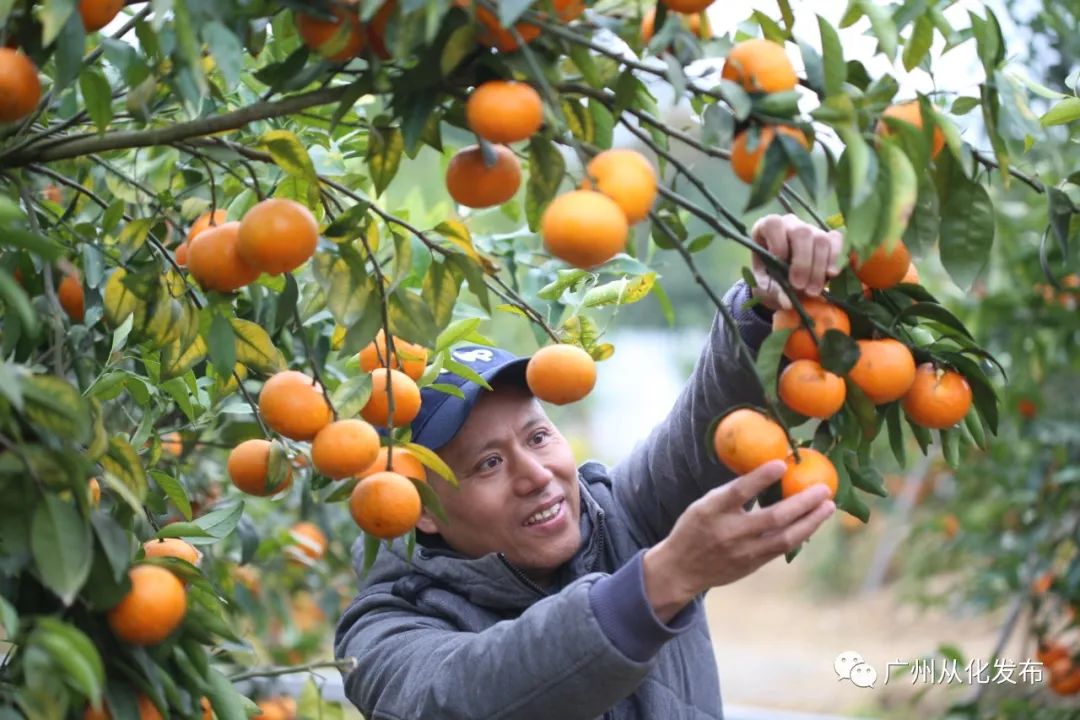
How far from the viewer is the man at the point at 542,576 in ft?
3.79

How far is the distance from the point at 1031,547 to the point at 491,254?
1765 millimetres

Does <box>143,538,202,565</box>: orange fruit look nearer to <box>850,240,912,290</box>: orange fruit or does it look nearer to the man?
the man

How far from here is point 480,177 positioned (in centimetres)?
97

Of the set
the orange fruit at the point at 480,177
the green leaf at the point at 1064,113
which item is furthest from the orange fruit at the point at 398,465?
the green leaf at the point at 1064,113

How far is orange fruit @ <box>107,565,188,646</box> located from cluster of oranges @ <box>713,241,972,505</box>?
1.34ft

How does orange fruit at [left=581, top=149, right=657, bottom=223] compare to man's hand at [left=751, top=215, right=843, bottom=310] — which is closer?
orange fruit at [left=581, top=149, right=657, bottom=223]

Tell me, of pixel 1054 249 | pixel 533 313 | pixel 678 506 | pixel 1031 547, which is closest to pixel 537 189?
pixel 533 313

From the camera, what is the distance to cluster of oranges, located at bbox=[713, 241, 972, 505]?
3.15 feet

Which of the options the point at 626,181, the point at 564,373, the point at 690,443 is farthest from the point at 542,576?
the point at 626,181

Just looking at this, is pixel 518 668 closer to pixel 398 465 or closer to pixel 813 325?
pixel 398 465

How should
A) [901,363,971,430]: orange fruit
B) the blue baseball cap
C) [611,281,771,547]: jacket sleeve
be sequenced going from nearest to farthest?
[901,363,971,430]: orange fruit
[611,281,771,547]: jacket sleeve
the blue baseball cap

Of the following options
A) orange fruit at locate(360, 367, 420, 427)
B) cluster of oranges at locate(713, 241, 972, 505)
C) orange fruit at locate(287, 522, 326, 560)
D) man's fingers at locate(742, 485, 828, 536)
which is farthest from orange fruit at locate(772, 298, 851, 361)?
orange fruit at locate(287, 522, 326, 560)

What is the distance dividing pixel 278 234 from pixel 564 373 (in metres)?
0.34

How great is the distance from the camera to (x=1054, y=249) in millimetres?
2029
